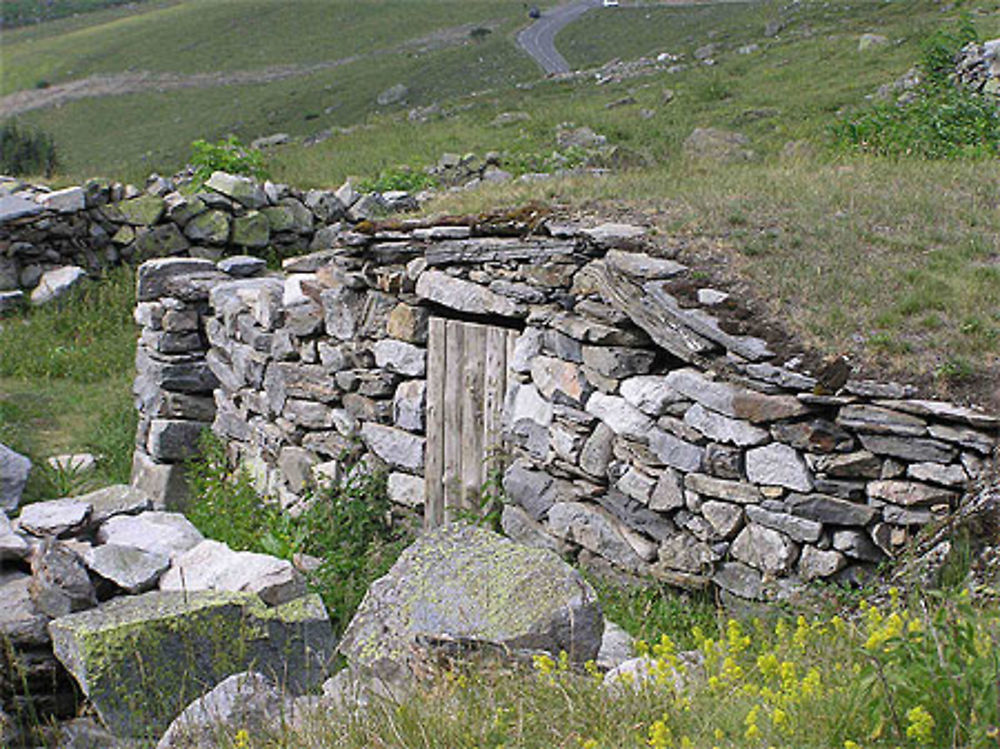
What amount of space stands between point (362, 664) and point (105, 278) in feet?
39.3

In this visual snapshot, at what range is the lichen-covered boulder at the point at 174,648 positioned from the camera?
204 inches

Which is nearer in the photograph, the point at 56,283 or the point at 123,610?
the point at 123,610

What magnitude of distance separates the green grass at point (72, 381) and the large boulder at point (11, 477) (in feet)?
1.72

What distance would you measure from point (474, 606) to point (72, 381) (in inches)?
387

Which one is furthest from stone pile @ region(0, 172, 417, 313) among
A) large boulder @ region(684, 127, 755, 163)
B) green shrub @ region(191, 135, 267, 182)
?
large boulder @ region(684, 127, 755, 163)

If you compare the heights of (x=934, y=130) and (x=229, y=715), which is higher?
(x=934, y=130)

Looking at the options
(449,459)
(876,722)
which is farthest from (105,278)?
(876,722)

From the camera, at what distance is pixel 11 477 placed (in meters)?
8.93

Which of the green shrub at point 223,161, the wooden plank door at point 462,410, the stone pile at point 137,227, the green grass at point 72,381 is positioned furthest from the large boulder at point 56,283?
the wooden plank door at point 462,410

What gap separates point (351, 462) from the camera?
8641 mm

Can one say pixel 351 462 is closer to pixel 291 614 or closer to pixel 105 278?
pixel 291 614

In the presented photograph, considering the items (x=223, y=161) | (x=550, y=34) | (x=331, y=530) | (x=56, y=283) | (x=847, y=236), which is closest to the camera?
(x=847, y=236)

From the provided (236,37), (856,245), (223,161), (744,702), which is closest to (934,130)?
(856,245)

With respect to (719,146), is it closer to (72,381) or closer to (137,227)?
(137,227)
